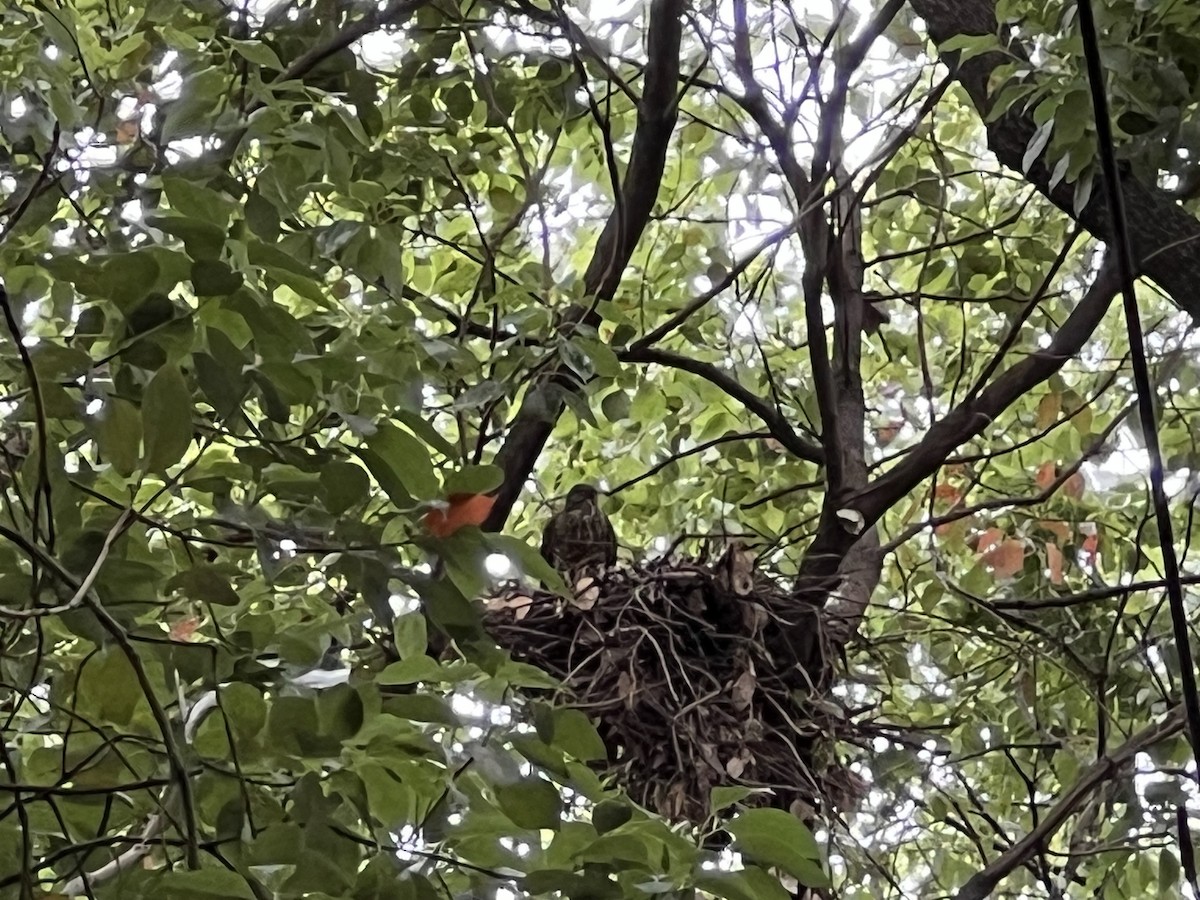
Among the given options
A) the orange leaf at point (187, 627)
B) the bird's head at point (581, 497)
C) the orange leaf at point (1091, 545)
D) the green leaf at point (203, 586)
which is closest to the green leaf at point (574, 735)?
the green leaf at point (203, 586)

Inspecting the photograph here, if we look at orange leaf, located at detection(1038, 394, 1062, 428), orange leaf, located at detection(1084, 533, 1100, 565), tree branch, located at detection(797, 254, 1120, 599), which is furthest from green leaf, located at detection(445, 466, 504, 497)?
orange leaf, located at detection(1084, 533, 1100, 565)

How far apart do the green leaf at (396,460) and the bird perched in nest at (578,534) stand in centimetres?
109

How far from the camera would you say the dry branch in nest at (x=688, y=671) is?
1.54 metres

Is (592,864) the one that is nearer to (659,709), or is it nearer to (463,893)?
(463,893)

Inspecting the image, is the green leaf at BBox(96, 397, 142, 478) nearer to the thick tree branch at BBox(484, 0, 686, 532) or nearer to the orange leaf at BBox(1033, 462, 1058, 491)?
the thick tree branch at BBox(484, 0, 686, 532)

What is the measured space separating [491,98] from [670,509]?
3.01ft

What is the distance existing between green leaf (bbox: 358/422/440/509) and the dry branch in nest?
785 mm

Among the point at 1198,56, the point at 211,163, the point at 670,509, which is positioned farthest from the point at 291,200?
the point at 670,509

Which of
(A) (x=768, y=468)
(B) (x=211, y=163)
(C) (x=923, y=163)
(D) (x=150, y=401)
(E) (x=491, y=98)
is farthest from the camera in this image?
(C) (x=923, y=163)

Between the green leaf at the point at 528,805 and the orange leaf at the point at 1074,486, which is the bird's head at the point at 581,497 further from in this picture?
the green leaf at the point at 528,805

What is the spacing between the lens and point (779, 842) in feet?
2.68

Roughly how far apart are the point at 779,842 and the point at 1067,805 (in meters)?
0.93

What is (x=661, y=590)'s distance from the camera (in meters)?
1.64

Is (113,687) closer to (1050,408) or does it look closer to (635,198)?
(635,198)
